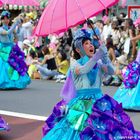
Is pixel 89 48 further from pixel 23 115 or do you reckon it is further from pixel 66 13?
pixel 23 115

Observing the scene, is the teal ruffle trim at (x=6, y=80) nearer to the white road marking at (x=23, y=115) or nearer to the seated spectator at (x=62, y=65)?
the seated spectator at (x=62, y=65)

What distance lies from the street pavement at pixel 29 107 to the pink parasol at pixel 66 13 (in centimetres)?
225

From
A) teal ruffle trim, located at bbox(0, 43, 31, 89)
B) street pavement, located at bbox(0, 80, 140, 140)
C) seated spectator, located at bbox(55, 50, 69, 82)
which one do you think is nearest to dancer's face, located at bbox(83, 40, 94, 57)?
street pavement, located at bbox(0, 80, 140, 140)

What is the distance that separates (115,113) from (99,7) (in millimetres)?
1138

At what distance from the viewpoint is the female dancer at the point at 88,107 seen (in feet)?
15.3

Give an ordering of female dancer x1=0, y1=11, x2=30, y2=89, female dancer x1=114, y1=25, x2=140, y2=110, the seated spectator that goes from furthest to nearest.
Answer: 1. the seated spectator
2. female dancer x1=0, y1=11, x2=30, y2=89
3. female dancer x1=114, y1=25, x2=140, y2=110

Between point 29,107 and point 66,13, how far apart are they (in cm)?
453

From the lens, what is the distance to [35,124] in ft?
23.8

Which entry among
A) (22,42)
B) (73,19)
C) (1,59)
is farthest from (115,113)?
(22,42)

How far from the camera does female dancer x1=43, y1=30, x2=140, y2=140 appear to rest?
184 inches

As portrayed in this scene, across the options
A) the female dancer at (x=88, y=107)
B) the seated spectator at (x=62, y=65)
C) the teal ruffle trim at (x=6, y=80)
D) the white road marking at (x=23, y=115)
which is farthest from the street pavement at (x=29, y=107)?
the female dancer at (x=88, y=107)

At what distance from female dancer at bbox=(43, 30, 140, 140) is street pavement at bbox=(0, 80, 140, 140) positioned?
1.58 meters

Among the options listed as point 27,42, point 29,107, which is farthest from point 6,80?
point 27,42

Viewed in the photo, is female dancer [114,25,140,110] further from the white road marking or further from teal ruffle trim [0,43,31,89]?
teal ruffle trim [0,43,31,89]
